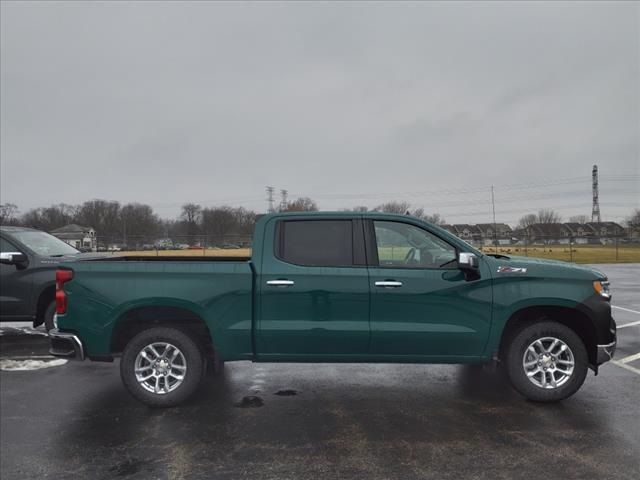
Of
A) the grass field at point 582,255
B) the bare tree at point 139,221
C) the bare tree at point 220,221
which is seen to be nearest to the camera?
the grass field at point 582,255

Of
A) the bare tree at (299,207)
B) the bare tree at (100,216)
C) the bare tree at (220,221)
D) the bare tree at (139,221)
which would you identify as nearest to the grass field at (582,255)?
the bare tree at (299,207)

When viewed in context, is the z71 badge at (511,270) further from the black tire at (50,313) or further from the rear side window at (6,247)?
the rear side window at (6,247)

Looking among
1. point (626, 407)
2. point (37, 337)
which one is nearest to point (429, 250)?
point (626, 407)

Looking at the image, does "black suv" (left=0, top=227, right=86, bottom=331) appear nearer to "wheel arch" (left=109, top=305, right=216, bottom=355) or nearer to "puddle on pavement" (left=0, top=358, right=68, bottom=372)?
"puddle on pavement" (left=0, top=358, right=68, bottom=372)

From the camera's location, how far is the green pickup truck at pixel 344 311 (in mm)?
4523

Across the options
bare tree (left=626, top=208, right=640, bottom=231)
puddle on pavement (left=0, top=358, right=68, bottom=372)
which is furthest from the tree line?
puddle on pavement (left=0, top=358, right=68, bottom=372)

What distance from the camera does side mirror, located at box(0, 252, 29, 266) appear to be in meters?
6.99

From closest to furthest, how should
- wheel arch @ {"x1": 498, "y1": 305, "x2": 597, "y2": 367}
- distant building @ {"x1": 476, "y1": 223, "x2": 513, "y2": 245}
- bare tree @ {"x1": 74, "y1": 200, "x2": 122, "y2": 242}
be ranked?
wheel arch @ {"x1": 498, "y1": 305, "x2": 597, "y2": 367} → distant building @ {"x1": 476, "y1": 223, "x2": 513, "y2": 245} → bare tree @ {"x1": 74, "y1": 200, "x2": 122, "y2": 242}

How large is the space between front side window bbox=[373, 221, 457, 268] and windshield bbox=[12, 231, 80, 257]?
18.4 feet

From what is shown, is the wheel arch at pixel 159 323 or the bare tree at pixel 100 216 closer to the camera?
the wheel arch at pixel 159 323

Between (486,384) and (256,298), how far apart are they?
2823 mm

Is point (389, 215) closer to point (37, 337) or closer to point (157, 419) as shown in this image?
point (157, 419)

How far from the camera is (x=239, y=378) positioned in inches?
221

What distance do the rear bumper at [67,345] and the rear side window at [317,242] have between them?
84.4 inches
